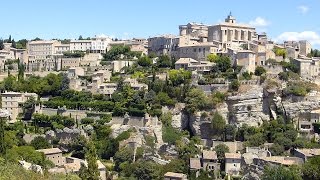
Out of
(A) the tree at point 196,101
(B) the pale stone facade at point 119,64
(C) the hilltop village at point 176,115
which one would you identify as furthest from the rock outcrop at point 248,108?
(B) the pale stone facade at point 119,64

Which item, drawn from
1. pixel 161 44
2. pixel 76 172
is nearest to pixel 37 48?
pixel 161 44

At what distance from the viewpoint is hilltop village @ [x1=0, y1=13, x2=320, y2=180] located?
3816 centimetres

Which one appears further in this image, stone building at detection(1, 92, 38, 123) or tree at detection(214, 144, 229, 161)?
stone building at detection(1, 92, 38, 123)

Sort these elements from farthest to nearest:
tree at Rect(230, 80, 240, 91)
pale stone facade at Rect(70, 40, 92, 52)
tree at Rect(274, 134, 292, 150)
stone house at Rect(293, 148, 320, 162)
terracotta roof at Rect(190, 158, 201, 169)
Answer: pale stone facade at Rect(70, 40, 92, 52) < tree at Rect(230, 80, 240, 91) < tree at Rect(274, 134, 292, 150) < terracotta roof at Rect(190, 158, 201, 169) < stone house at Rect(293, 148, 320, 162)

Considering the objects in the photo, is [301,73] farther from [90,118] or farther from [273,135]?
[90,118]

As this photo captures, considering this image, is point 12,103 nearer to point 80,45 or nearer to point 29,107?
point 29,107

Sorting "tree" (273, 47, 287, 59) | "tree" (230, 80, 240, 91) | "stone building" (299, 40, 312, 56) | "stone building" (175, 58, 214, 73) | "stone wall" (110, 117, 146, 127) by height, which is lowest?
"stone wall" (110, 117, 146, 127)

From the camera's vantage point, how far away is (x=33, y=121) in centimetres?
4544

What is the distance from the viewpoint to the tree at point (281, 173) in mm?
34219

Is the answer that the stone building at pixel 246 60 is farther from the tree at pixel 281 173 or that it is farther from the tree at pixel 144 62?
the tree at pixel 281 173

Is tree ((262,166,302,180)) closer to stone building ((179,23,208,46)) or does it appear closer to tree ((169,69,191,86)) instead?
tree ((169,69,191,86))

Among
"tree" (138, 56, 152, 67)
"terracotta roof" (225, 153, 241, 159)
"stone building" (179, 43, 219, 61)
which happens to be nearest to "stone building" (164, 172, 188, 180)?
"terracotta roof" (225, 153, 241, 159)

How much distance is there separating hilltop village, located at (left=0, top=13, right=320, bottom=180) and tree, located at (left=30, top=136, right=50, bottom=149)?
0.09 meters

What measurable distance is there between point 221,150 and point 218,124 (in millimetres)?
3965
